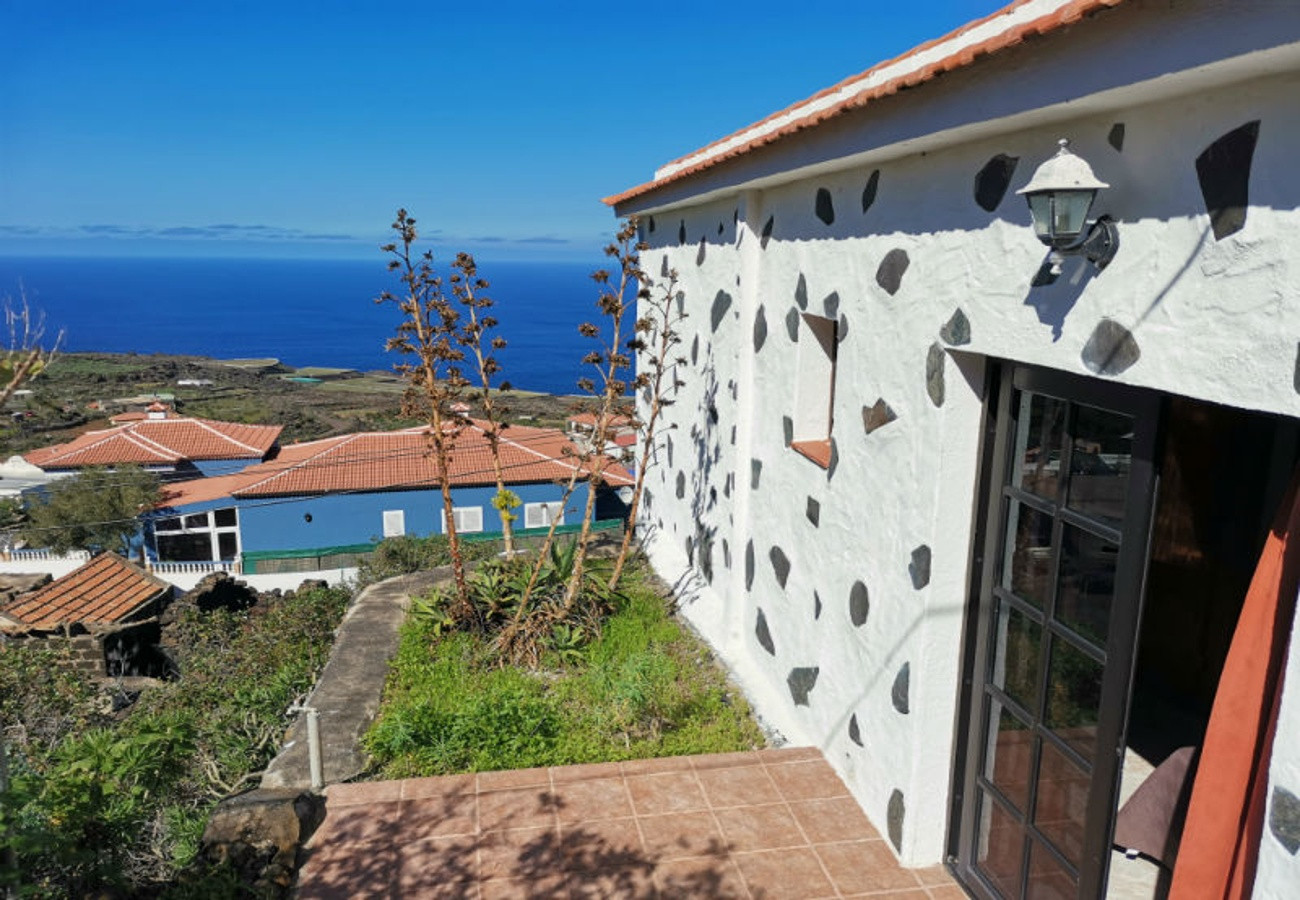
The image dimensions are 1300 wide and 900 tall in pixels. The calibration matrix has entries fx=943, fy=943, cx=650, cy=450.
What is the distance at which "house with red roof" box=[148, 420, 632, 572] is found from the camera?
26.4 metres

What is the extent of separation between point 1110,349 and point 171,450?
114 feet

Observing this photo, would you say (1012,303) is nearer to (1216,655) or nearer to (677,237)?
(1216,655)

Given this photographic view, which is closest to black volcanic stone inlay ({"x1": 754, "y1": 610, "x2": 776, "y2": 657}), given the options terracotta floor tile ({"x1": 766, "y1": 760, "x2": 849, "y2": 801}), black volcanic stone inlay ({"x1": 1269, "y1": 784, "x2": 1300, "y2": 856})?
terracotta floor tile ({"x1": 766, "y1": 760, "x2": 849, "y2": 801})

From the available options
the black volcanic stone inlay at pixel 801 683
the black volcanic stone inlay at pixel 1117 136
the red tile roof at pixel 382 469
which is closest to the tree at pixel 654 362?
the black volcanic stone inlay at pixel 801 683

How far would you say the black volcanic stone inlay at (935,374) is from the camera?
390 cm

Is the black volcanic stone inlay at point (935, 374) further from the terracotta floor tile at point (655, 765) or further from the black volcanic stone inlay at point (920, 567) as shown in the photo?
the terracotta floor tile at point (655, 765)

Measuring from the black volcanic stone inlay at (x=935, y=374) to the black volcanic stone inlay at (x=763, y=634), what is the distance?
266cm

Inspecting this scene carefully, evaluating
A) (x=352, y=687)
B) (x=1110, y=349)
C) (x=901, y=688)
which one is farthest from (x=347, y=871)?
(x=1110, y=349)

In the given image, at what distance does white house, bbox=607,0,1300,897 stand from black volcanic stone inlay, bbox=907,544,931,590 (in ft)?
0.07

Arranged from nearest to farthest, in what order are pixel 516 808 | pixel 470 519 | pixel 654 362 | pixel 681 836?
pixel 681 836 → pixel 516 808 → pixel 654 362 → pixel 470 519

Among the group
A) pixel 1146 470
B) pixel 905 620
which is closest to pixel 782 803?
pixel 905 620

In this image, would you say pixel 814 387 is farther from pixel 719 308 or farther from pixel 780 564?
pixel 719 308

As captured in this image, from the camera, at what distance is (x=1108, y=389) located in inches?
120

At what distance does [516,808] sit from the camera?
16.0ft
